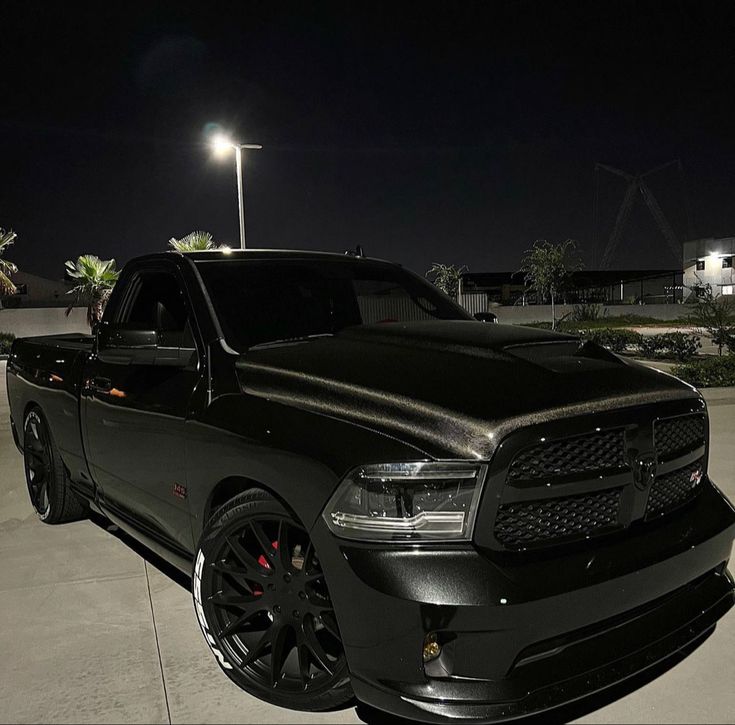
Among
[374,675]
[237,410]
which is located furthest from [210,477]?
[374,675]

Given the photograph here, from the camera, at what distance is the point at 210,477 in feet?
9.61

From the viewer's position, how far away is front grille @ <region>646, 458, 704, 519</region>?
2.56 m

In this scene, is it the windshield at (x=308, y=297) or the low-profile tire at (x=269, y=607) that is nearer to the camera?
the low-profile tire at (x=269, y=607)

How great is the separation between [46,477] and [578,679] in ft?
12.8

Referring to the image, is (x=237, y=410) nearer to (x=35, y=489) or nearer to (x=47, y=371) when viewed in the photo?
(x=47, y=371)

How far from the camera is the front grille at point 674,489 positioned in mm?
2557

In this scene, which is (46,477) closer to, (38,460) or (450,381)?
(38,460)

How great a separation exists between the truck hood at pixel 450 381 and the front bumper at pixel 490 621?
13.9 inches

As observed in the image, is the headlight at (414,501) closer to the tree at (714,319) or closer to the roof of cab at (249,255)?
the roof of cab at (249,255)

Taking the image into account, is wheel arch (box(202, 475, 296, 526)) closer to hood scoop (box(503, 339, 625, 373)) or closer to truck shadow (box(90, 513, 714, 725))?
truck shadow (box(90, 513, 714, 725))

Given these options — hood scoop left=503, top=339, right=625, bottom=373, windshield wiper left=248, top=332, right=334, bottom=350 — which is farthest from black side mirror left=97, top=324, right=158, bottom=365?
hood scoop left=503, top=339, right=625, bottom=373

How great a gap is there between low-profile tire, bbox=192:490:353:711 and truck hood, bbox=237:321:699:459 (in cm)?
44

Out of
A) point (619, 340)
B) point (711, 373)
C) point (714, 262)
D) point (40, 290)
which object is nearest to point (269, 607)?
point (711, 373)

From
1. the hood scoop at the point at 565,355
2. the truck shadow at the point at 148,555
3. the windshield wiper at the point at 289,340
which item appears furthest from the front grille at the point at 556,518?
the truck shadow at the point at 148,555
